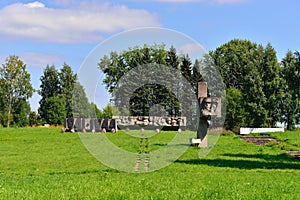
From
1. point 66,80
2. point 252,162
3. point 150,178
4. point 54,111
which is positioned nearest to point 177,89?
point 252,162

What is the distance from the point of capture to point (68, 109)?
279 feet

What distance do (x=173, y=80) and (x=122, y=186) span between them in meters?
34.0

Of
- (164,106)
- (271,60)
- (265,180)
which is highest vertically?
(271,60)

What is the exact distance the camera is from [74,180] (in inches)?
496

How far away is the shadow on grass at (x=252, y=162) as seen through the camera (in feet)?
59.2

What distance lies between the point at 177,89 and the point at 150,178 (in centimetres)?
3347

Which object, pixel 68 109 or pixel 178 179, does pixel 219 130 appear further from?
pixel 68 109

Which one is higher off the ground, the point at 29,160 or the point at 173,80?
the point at 173,80

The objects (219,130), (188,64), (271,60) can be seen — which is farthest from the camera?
(188,64)

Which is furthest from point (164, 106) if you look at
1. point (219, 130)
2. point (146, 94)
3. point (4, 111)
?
point (4, 111)

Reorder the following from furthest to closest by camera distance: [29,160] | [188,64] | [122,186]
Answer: [188,64] < [29,160] < [122,186]

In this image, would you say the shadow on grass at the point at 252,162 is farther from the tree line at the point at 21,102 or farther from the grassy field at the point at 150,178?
the tree line at the point at 21,102

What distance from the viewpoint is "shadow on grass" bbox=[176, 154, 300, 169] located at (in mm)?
18047

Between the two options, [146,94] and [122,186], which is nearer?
[122,186]
